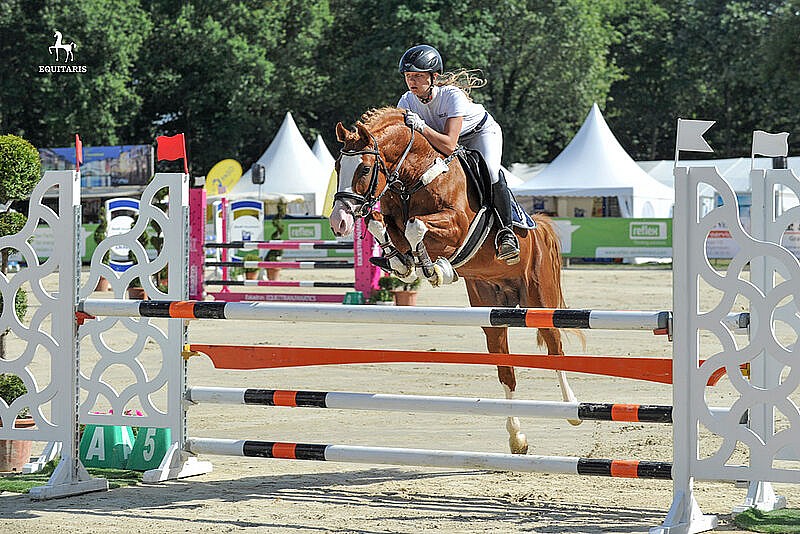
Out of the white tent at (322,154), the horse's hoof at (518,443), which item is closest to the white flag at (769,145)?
the horse's hoof at (518,443)

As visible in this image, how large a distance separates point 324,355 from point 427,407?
54 cm

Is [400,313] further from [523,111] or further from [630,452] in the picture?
[523,111]

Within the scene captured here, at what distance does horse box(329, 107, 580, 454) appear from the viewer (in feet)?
16.6

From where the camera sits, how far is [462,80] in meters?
5.99

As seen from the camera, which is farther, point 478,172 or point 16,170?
point 478,172

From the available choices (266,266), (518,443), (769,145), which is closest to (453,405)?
(518,443)

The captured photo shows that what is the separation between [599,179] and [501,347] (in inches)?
909

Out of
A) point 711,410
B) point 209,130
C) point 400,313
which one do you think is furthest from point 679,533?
point 209,130

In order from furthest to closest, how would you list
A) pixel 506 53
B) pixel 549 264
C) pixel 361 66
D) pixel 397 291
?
pixel 361 66 < pixel 506 53 < pixel 397 291 < pixel 549 264

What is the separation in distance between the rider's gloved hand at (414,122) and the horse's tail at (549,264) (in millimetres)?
1191

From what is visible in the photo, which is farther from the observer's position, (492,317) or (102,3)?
(102,3)

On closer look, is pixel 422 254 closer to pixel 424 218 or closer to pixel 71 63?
pixel 424 218

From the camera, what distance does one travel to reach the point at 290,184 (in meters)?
31.2

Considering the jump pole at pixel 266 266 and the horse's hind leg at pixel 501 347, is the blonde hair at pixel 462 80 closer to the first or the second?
the horse's hind leg at pixel 501 347
